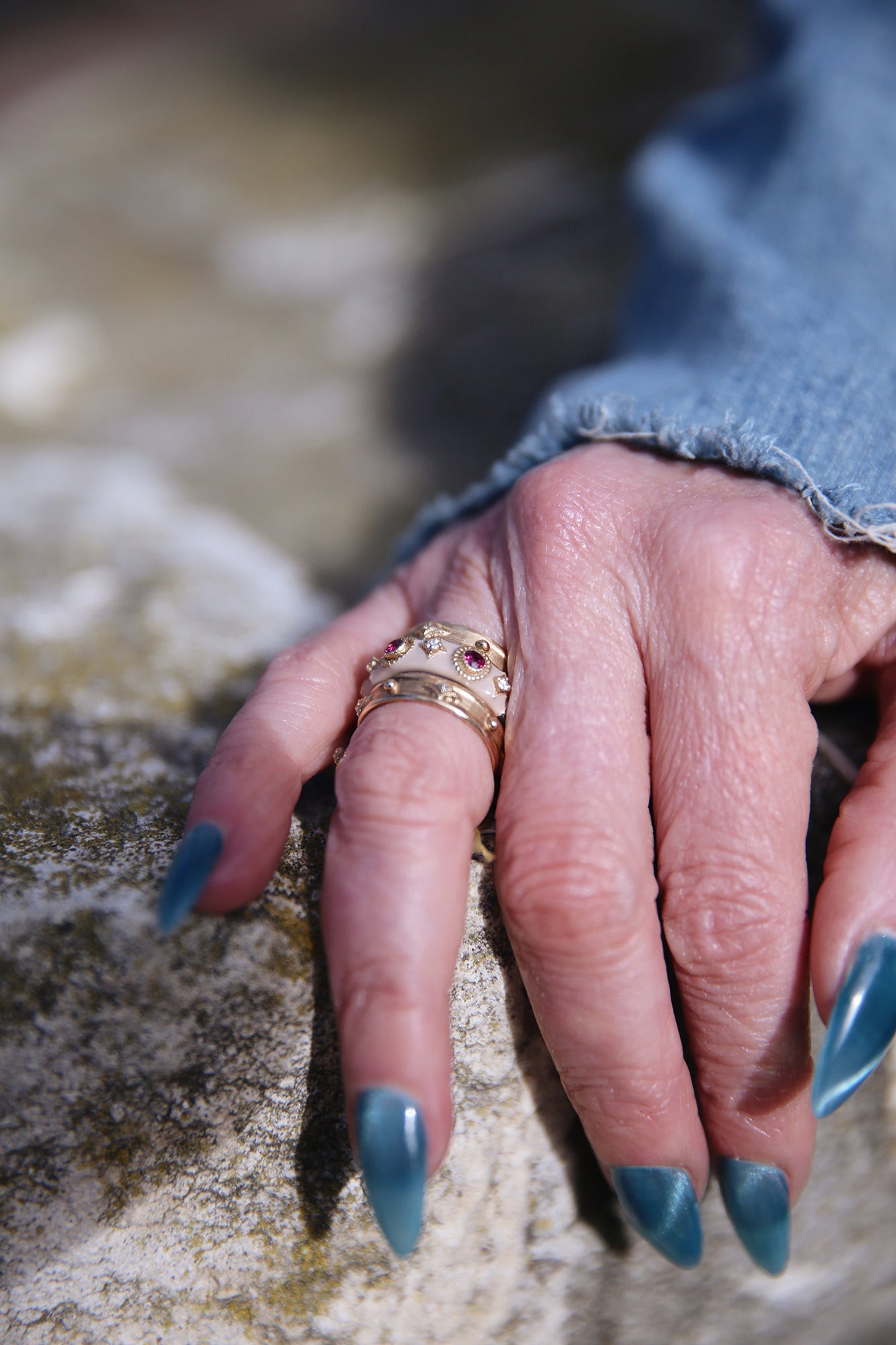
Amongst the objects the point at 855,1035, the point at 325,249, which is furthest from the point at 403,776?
the point at 325,249

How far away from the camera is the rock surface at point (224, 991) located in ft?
2.08

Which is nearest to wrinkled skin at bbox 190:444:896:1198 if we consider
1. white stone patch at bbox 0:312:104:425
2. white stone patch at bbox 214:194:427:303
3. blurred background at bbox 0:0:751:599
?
blurred background at bbox 0:0:751:599

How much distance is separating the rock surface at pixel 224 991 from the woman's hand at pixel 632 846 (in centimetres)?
9

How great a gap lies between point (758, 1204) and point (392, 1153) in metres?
0.27

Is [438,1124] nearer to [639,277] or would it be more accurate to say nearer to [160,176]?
[639,277]

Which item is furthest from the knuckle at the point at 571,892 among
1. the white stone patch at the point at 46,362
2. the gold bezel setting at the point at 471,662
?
the white stone patch at the point at 46,362

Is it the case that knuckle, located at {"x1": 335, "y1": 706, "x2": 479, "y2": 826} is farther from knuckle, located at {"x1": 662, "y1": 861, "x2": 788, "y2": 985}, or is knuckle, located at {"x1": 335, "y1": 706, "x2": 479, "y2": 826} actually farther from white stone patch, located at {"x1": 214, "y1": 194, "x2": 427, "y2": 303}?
white stone patch, located at {"x1": 214, "y1": 194, "x2": 427, "y2": 303}

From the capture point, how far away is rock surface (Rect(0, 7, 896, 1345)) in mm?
634

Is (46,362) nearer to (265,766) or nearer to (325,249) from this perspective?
(325,249)

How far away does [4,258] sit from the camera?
174 cm

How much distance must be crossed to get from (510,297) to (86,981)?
1.37 metres

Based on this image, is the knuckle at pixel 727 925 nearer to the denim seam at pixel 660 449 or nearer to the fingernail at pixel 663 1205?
the fingernail at pixel 663 1205

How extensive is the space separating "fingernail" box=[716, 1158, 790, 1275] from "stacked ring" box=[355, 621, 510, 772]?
314 millimetres

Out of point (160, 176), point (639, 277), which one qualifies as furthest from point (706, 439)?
point (160, 176)
